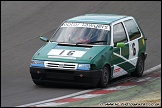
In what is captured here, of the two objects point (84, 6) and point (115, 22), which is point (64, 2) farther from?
point (115, 22)

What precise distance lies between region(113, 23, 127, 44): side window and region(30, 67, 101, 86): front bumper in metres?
1.44

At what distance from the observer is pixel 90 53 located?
1397cm

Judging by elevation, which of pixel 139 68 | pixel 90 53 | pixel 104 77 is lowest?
pixel 139 68

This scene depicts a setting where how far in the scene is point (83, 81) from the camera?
13820mm

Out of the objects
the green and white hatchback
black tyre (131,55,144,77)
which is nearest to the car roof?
the green and white hatchback

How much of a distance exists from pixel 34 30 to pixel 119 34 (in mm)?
7047

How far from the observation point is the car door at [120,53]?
1472 centimetres

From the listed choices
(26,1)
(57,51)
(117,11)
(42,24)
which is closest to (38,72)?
(57,51)

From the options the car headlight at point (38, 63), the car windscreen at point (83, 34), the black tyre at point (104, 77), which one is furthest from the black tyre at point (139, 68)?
the car headlight at point (38, 63)

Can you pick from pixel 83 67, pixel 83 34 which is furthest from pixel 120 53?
Answer: pixel 83 67

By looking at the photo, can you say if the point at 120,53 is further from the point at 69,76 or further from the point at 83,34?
the point at 69,76

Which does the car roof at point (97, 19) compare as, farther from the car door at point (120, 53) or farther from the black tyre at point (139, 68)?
the black tyre at point (139, 68)

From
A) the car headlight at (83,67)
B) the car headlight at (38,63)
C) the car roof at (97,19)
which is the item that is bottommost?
the car headlight at (83,67)

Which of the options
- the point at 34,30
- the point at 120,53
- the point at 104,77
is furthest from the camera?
the point at 34,30
